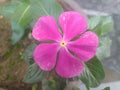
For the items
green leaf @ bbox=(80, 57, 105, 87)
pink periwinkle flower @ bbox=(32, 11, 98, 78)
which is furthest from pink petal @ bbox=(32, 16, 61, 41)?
green leaf @ bbox=(80, 57, 105, 87)

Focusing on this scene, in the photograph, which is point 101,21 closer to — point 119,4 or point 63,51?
point 63,51

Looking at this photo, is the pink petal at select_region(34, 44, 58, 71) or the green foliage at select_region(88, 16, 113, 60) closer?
the pink petal at select_region(34, 44, 58, 71)

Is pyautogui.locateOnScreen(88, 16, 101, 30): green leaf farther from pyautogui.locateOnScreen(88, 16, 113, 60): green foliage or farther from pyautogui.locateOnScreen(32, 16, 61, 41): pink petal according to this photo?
pyautogui.locateOnScreen(32, 16, 61, 41): pink petal

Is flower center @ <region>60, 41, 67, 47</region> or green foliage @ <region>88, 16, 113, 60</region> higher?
green foliage @ <region>88, 16, 113, 60</region>

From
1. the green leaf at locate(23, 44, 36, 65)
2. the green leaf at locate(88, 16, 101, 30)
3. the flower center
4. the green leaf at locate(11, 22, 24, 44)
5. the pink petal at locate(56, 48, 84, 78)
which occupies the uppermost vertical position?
the green leaf at locate(88, 16, 101, 30)

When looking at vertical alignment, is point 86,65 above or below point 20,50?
below

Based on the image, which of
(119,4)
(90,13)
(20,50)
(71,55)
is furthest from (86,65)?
(119,4)
